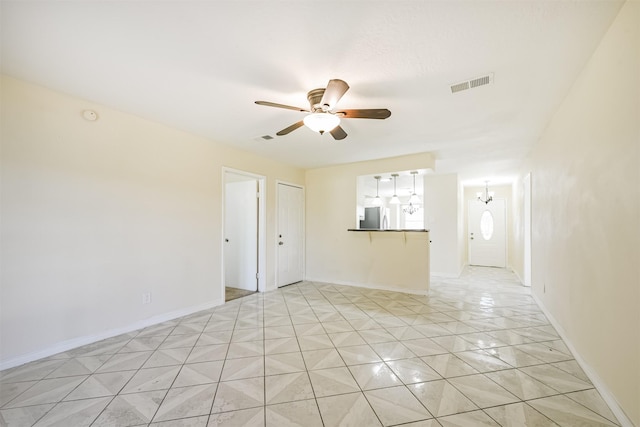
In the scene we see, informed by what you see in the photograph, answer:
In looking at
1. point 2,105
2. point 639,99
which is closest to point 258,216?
point 2,105

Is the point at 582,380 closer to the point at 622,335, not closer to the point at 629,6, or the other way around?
the point at 622,335

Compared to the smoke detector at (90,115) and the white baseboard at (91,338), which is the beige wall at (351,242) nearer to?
the white baseboard at (91,338)

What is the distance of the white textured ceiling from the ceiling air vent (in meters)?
0.06

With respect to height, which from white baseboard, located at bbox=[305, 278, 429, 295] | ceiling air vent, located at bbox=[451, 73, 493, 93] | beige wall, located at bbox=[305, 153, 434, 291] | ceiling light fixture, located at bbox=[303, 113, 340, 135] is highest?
ceiling air vent, located at bbox=[451, 73, 493, 93]

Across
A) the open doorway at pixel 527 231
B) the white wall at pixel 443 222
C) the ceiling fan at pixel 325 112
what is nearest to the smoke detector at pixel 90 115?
the ceiling fan at pixel 325 112

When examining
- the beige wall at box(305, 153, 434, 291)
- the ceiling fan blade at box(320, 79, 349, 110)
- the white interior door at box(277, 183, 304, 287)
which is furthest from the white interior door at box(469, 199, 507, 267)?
the ceiling fan blade at box(320, 79, 349, 110)

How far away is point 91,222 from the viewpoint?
267 centimetres

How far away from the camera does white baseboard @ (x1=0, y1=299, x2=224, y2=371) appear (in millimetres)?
2231

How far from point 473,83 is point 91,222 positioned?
12.6 feet

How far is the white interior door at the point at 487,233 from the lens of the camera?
24.5ft

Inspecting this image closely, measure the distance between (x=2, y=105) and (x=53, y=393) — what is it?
7.54ft

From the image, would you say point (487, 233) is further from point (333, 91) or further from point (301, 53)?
point (301, 53)

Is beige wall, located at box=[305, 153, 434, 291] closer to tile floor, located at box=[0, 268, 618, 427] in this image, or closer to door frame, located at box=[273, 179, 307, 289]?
door frame, located at box=[273, 179, 307, 289]

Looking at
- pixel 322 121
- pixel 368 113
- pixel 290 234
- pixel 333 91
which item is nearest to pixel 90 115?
pixel 322 121
